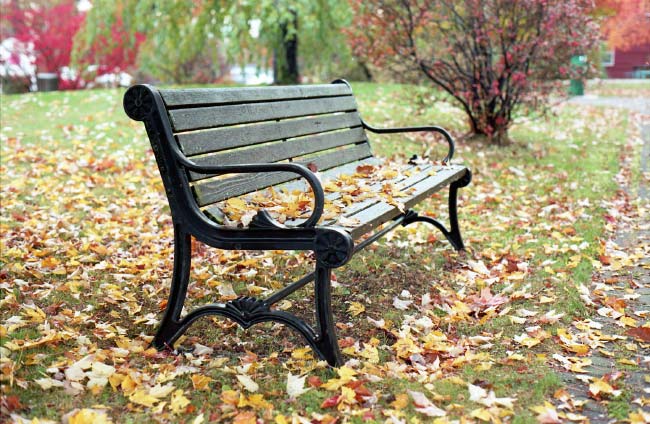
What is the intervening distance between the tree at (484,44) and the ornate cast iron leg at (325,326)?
6.58m

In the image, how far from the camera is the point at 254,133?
3.80 m

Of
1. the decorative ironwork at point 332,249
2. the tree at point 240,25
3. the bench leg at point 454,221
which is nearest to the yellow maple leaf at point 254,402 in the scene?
the decorative ironwork at point 332,249

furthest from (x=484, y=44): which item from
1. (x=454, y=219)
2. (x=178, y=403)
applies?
(x=178, y=403)

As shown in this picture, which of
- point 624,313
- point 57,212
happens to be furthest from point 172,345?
point 57,212

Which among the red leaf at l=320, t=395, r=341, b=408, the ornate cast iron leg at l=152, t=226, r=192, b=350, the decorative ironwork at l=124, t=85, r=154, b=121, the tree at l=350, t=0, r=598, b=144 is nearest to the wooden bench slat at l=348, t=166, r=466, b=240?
the red leaf at l=320, t=395, r=341, b=408

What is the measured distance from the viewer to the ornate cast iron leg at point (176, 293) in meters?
3.28

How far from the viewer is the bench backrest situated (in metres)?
3.29

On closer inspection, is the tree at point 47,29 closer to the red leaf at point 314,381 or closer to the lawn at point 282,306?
the lawn at point 282,306

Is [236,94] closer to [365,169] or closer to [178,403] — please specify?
[365,169]

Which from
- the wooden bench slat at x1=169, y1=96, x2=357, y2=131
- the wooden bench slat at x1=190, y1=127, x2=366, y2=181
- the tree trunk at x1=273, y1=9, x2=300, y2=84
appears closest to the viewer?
the wooden bench slat at x1=169, y1=96, x2=357, y2=131

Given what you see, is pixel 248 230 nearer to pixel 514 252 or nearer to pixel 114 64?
pixel 514 252

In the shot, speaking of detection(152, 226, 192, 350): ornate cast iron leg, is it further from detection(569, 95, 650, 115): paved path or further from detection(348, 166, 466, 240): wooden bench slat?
detection(569, 95, 650, 115): paved path

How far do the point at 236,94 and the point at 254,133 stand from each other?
0.23 metres

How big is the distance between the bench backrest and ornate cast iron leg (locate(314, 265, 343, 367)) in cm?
66
